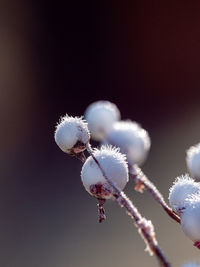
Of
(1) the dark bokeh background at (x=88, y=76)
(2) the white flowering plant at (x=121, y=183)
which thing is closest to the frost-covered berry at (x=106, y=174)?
(2) the white flowering plant at (x=121, y=183)

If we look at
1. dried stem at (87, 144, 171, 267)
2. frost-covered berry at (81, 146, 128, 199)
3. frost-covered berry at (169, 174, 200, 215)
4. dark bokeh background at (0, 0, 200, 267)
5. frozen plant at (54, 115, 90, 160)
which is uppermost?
dark bokeh background at (0, 0, 200, 267)

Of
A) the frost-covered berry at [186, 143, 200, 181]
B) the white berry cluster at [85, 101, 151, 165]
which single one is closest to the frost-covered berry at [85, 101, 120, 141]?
the white berry cluster at [85, 101, 151, 165]

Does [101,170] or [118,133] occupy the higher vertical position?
[118,133]

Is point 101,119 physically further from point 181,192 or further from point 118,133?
point 181,192

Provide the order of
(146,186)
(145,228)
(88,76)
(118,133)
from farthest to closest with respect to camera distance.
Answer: (88,76)
(118,133)
(146,186)
(145,228)

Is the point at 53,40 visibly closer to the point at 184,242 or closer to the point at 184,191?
the point at 184,242

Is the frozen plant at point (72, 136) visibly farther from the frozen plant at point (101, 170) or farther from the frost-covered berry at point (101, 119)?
the frost-covered berry at point (101, 119)

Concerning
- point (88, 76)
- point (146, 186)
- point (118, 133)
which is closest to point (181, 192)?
point (146, 186)

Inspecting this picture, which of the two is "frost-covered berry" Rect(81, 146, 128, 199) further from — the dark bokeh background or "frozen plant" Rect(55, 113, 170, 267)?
the dark bokeh background

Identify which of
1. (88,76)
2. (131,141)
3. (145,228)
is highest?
(88,76)
